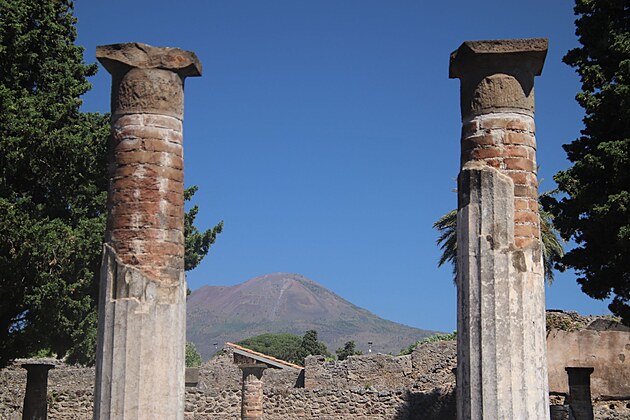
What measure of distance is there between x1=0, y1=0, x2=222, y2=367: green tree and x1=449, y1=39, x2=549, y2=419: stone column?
411 inches

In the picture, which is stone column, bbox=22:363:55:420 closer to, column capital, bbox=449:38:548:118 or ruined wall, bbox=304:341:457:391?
column capital, bbox=449:38:548:118

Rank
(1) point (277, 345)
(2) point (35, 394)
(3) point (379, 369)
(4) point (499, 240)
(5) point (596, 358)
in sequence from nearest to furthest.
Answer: (4) point (499, 240) → (2) point (35, 394) → (5) point (596, 358) → (3) point (379, 369) → (1) point (277, 345)

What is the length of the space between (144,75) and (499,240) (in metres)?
3.47

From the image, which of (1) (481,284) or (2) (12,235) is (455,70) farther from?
(2) (12,235)

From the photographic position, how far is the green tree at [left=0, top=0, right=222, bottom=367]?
1628 centimetres

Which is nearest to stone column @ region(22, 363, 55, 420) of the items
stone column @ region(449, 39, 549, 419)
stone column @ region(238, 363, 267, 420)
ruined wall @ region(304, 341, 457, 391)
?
stone column @ region(238, 363, 267, 420)

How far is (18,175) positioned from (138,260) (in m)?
10.1

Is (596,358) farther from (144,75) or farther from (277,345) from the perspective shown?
(277,345)

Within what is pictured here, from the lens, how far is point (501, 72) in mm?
7883

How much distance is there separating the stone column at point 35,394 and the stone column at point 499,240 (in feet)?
41.1

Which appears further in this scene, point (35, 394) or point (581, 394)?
point (581, 394)

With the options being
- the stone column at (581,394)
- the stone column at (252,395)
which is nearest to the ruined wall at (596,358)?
the stone column at (581,394)

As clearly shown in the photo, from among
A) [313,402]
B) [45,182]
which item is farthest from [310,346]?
[45,182]

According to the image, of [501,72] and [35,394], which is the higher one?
[501,72]
